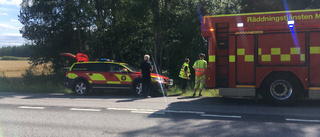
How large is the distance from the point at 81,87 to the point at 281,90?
8.28 meters

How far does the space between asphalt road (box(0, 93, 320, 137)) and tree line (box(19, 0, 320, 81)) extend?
8138 mm

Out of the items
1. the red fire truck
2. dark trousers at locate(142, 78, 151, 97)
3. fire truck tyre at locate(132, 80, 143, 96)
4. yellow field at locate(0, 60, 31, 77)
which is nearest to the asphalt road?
the red fire truck

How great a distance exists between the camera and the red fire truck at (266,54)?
7.88m

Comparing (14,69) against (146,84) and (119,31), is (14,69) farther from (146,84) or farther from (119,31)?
(146,84)

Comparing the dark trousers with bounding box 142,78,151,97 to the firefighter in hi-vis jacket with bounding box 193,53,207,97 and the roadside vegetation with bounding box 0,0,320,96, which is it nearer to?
the roadside vegetation with bounding box 0,0,320,96

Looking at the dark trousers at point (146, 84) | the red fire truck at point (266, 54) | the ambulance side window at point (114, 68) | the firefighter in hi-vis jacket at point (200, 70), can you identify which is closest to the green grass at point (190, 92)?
the firefighter in hi-vis jacket at point (200, 70)

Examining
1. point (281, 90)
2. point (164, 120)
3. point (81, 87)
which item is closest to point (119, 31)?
point (81, 87)

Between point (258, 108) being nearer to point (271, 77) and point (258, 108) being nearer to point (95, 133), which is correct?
point (271, 77)

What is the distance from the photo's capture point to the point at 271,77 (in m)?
8.21

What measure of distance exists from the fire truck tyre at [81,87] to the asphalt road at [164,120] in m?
3.32

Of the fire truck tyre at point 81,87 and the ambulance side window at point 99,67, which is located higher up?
the ambulance side window at point 99,67

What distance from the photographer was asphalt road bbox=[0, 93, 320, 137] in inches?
211

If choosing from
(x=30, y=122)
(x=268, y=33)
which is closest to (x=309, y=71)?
(x=268, y=33)

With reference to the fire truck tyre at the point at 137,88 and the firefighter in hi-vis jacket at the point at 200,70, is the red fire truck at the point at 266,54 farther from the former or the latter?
the fire truck tyre at the point at 137,88
